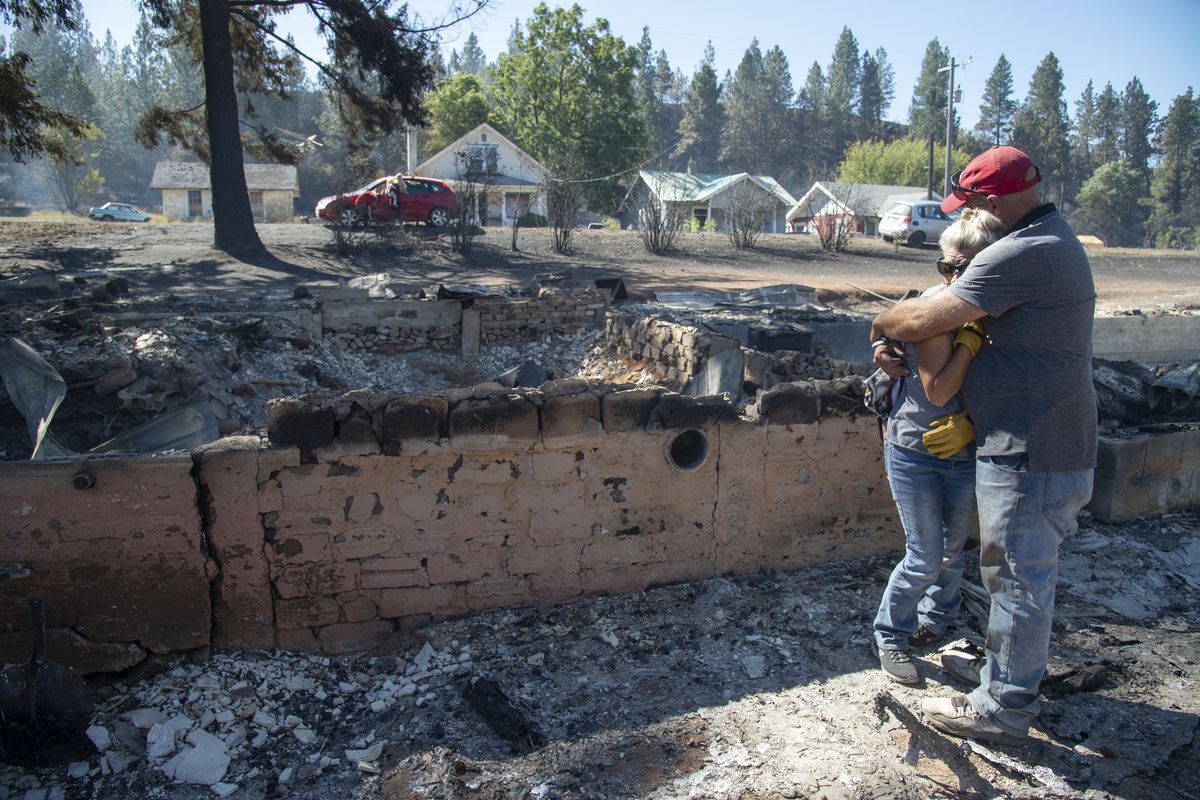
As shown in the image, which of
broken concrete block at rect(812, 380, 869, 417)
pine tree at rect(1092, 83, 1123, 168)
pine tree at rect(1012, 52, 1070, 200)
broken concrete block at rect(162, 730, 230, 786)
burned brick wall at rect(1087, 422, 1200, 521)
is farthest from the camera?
pine tree at rect(1092, 83, 1123, 168)

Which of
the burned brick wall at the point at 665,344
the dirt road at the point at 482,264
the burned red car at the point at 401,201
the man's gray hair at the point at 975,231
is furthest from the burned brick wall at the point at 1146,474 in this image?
the burned red car at the point at 401,201

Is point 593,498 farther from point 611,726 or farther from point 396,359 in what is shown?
point 396,359

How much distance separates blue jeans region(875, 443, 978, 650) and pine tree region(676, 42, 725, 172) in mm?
72462

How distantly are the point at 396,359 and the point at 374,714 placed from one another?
7213mm

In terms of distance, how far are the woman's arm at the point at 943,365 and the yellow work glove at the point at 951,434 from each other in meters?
0.08

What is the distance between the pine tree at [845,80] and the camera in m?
77.3

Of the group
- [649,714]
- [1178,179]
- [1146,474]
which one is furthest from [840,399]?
[1178,179]

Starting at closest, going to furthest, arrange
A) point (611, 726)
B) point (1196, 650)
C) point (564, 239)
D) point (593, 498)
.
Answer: point (611, 726), point (1196, 650), point (593, 498), point (564, 239)

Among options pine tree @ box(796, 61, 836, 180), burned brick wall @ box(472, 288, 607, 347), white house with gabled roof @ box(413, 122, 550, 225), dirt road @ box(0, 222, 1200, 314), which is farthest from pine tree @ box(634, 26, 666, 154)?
burned brick wall @ box(472, 288, 607, 347)

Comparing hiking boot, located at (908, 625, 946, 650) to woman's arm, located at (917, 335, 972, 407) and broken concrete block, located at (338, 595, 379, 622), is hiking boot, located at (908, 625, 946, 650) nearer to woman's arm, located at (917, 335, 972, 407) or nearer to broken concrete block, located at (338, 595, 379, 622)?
woman's arm, located at (917, 335, 972, 407)

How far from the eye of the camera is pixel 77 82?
57625 mm

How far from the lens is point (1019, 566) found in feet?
8.35

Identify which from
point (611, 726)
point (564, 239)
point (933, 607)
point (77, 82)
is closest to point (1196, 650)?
point (933, 607)

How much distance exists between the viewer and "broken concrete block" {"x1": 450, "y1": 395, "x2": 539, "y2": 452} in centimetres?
348
